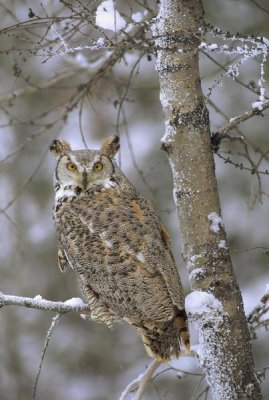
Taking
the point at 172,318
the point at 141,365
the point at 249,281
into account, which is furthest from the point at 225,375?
the point at 141,365

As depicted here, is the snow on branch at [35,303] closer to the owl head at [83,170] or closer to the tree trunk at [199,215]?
the tree trunk at [199,215]

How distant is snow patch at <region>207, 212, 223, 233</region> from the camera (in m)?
3.38

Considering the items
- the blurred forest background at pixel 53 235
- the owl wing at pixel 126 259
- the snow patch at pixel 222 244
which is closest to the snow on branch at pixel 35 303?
the owl wing at pixel 126 259

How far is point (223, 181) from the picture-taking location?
395 inches

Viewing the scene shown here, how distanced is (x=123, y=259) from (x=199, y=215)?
523 millimetres

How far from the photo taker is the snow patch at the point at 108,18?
3434mm

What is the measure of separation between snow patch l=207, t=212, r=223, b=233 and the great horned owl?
1.32ft

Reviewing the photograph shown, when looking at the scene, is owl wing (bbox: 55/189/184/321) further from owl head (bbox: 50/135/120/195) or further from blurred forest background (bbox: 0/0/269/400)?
blurred forest background (bbox: 0/0/269/400)

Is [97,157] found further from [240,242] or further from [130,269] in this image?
[240,242]

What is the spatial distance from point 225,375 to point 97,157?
1.58 metres

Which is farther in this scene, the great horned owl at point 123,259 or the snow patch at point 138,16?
the snow patch at point 138,16

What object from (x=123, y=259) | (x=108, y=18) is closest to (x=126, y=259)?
(x=123, y=259)

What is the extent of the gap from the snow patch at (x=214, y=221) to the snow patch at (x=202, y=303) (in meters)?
0.28

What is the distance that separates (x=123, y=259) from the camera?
3.74m
